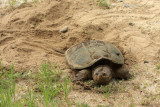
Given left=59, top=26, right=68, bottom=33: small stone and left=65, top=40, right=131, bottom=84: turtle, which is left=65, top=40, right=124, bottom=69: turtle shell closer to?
left=65, top=40, right=131, bottom=84: turtle

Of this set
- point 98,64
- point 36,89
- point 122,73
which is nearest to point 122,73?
point 122,73

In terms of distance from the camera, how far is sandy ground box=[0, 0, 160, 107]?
3.38 m

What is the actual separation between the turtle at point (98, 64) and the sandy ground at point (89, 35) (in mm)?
237

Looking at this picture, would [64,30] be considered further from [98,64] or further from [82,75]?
[82,75]

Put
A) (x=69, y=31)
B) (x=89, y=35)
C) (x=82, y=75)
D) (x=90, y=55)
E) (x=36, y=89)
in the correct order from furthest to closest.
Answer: (x=69, y=31)
(x=89, y=35)
(x=90, y=55)
(x=82, y=75)
(x=36, y=89)

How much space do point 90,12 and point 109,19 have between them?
2.30ft

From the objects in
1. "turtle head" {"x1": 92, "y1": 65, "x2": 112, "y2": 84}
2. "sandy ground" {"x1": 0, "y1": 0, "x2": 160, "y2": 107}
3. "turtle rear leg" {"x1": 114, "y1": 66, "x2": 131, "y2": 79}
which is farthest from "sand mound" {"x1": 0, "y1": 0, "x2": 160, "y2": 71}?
"turtle head" {"x1": 92, "y1": 65, "x2": 112, "y2": 84}

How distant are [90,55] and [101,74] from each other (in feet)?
1.53

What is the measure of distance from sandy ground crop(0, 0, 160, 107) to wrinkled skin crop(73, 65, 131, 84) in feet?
0.60

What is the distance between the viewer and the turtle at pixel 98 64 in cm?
347

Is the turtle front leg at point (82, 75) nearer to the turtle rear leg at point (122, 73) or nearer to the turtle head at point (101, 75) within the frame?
the turtle head at point (101, 75)

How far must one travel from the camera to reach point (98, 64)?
372cm

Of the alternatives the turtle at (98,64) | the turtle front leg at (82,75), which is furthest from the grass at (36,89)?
the turtle at (98,64)

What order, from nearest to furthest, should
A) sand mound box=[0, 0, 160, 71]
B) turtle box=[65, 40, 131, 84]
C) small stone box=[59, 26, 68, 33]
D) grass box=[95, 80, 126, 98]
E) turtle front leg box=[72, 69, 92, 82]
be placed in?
grass box=[95, 80, 126, 98]
turtle box=[65, 40, 131, 84]
turtle front leg box=[72, 69, 92, 82]
sand mound box=[0, 0, 160, 71]
small stone box=[59, 26, 68, 33]
